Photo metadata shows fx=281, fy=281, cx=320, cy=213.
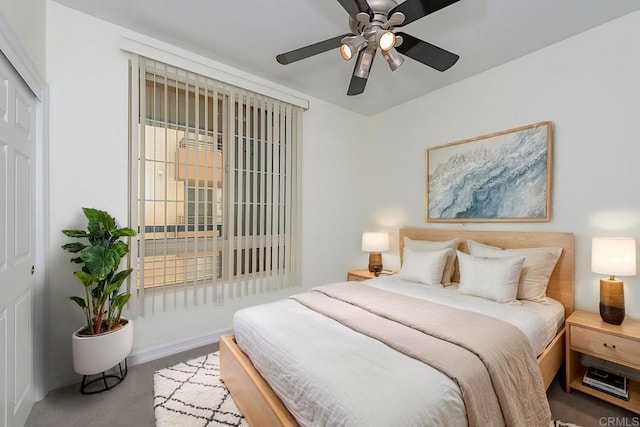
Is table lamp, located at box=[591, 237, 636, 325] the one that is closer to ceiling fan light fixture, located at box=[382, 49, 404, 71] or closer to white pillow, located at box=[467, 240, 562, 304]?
white pillow, located at box=[467, 240, 562, 304]

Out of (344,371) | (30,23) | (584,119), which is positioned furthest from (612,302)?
(30,23)

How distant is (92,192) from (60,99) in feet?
2.31

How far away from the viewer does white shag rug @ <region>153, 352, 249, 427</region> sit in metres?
1.72

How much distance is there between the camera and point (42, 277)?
1973mm

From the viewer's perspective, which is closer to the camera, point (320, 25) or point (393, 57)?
point (393, 57)

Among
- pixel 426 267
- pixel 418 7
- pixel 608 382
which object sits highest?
pixel 418 7

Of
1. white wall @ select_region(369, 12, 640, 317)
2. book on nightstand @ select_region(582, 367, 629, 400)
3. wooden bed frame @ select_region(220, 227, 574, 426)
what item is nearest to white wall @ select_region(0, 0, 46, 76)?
wooden bed frame @ select_region(220, 227, 574, 426)

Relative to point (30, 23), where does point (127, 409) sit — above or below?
below

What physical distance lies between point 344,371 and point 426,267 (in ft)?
5.90

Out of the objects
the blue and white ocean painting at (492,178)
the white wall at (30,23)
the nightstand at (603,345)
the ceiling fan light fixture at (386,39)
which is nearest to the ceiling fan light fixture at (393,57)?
the ceiling fan light fixture at (386,39)

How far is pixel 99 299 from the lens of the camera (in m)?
1.98

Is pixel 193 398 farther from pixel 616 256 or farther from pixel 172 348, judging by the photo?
pixel 616 256

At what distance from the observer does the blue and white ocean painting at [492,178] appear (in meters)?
2.50

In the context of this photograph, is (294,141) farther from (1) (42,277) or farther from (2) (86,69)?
(1) (42,277)
